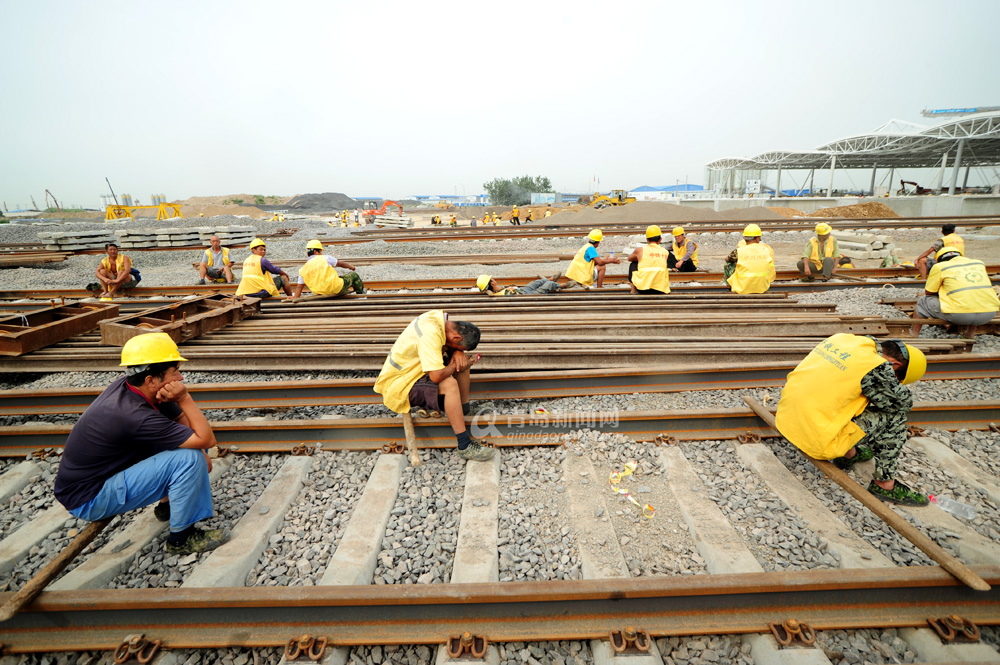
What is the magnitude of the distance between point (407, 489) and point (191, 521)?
1434mm

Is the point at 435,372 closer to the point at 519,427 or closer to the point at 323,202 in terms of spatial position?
the point at 519,427

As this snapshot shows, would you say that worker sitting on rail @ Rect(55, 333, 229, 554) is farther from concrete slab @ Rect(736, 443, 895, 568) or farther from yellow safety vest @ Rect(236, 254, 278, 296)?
yellow safety vest @ Rect(236, 254, 278, 296)

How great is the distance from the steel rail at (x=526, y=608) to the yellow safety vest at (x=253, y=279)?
6400mm

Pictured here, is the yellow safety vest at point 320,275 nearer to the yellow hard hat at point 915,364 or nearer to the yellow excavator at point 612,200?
the yellow hard hat at point 915,364

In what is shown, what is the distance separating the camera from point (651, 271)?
25.7 ft

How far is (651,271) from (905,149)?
4695 centimetres

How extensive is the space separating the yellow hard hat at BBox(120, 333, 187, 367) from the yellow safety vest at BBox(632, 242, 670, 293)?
270 inches

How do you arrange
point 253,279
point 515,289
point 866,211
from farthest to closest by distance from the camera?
point 866,211, point 515,289, point 253,279

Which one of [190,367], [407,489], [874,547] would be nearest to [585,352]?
[407,489]

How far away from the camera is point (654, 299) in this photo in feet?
24.8

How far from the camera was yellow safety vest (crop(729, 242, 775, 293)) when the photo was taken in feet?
25.2

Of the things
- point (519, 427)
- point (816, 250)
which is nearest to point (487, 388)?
point (519, 427)

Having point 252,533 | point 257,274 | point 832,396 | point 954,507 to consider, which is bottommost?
point 954,507

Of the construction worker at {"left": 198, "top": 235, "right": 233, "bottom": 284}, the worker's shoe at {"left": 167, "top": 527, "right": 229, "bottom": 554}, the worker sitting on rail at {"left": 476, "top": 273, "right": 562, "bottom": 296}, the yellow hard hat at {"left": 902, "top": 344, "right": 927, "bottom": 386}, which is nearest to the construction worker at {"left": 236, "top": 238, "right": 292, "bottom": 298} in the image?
the construction worker at {"left": 198, "top": 235, "right": 233, "bottom": 284}
